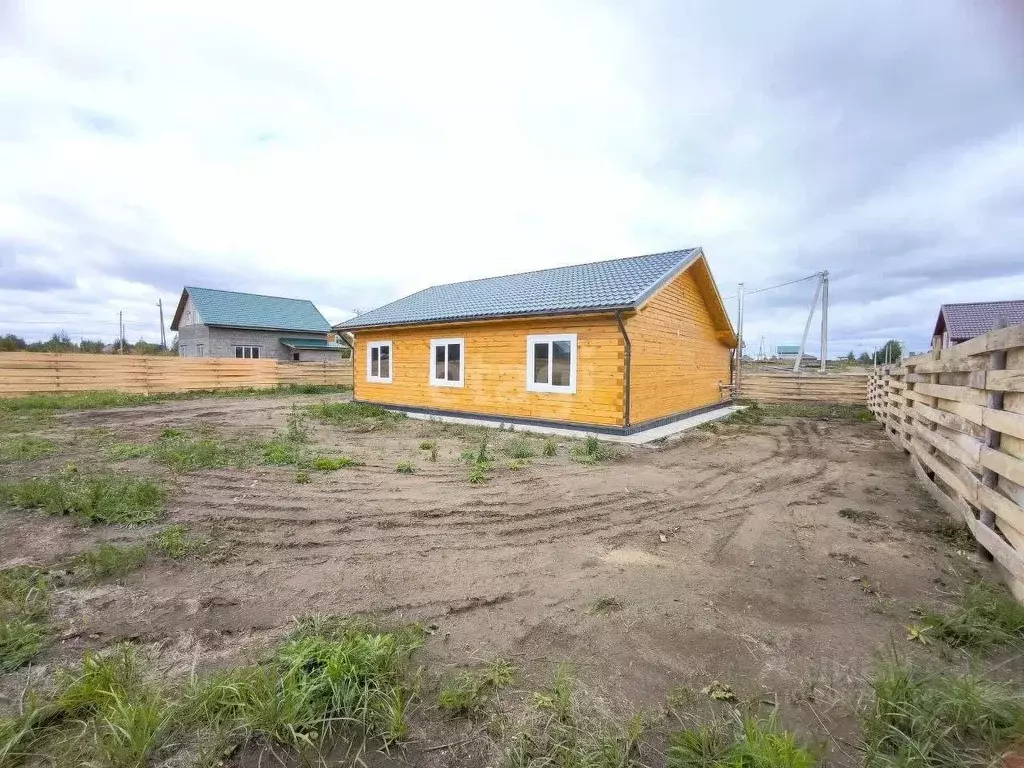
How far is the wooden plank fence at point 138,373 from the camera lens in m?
17.2

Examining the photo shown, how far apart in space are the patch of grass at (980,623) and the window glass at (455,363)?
432 inches

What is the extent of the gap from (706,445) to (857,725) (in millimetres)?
8243

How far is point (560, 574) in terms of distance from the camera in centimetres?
397

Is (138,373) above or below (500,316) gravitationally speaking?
below

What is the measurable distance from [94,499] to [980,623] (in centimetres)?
826

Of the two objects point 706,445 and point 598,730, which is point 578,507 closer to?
point 598,730

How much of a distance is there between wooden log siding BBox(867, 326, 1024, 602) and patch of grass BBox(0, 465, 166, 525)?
310 inches

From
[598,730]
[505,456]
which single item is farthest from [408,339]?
[598,730]

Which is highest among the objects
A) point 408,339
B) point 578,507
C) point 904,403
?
point 408,339

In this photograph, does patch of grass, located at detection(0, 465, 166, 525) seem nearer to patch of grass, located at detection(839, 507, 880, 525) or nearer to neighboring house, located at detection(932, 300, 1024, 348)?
A: patch of grass, located at detection(839, 507, 880, 525)

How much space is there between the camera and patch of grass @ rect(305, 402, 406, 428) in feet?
41.7

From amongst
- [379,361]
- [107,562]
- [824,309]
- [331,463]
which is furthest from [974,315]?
[107,562]

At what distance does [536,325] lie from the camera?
11297 millimetres

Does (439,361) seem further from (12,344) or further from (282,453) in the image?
(12,344)
